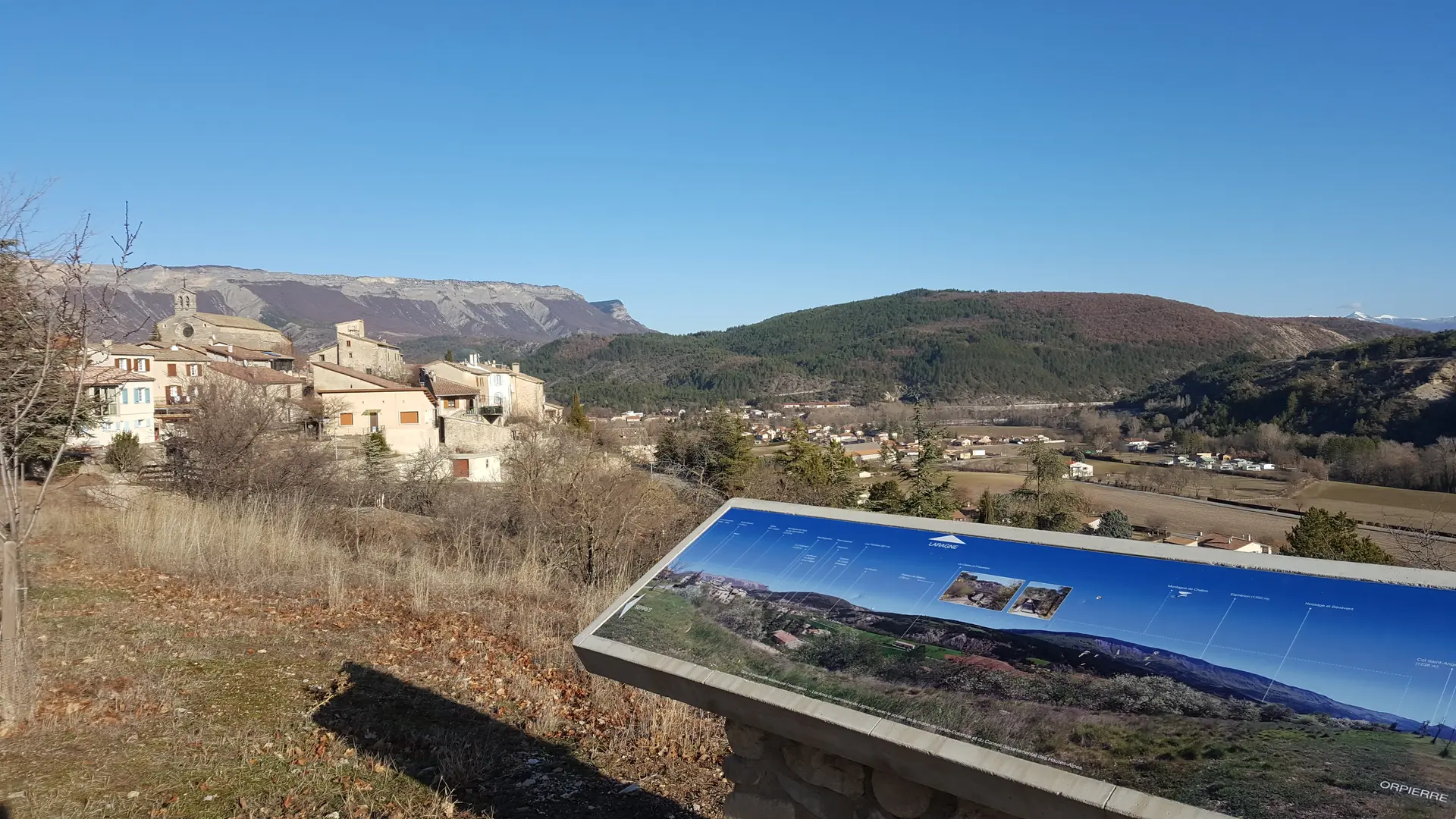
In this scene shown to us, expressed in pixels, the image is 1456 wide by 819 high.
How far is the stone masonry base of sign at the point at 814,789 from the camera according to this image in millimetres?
2770

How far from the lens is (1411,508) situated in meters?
30.1

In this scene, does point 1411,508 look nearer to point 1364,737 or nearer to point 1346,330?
point 1364,737

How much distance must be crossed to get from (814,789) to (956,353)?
→ 110 metres

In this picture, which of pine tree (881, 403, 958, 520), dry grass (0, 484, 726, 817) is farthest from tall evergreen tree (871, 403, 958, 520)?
dry grass (0, 484, 726, 817)

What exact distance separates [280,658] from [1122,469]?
45.7 metres

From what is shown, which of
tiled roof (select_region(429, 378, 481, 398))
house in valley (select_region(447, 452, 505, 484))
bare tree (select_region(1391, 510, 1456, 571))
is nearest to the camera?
bare tree (select_region(1391, 510, 1456, 571))

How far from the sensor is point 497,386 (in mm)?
50125

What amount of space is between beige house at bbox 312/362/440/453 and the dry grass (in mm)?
29490

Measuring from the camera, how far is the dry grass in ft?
14.3

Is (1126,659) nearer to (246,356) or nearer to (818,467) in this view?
(818,467)

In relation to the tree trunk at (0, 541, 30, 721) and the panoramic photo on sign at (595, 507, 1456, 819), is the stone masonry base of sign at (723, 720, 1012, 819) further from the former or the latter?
the tree trunk at (0, 541, 30, 721)

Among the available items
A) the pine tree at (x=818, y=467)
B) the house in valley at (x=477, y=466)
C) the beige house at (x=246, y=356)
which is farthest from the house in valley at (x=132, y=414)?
the pine tree at (x=818, y=467)

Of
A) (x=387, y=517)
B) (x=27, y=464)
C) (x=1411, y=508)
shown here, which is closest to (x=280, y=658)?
(x=387, y=517)

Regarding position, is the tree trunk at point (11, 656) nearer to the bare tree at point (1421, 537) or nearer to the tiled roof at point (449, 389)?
the bare tree at point (1421, 537)
